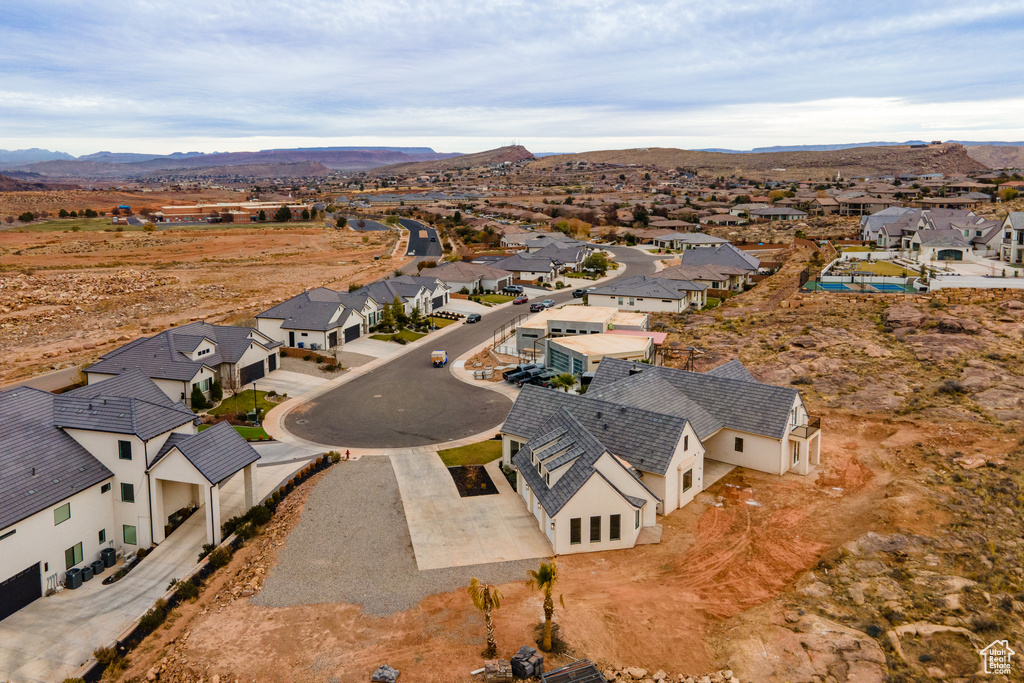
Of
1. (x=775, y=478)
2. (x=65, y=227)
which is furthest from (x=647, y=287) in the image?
(x=65, y=227)

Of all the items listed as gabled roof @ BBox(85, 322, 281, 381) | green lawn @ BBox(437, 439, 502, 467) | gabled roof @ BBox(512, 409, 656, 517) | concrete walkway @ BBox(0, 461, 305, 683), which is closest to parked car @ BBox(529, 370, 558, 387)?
green lawn @ BBox(437, 439, 502, 467)

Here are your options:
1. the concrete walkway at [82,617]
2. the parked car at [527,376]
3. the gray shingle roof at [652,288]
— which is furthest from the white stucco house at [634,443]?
the gray shingle roof at [652,288]

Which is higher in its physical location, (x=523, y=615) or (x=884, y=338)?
(x=884, y=338)

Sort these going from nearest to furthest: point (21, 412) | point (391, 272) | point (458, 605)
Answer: point (458, 605) → point (21, 412) → point (391, 272)

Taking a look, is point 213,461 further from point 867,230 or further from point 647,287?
point 867,230

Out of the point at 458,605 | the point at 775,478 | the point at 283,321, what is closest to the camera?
the point at 458,605

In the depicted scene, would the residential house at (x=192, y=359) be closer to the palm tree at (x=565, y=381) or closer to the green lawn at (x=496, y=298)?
the palm tree at (x=565, y=381)

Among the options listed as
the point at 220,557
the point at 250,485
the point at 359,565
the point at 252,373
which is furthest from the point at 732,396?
the point at 252,373
